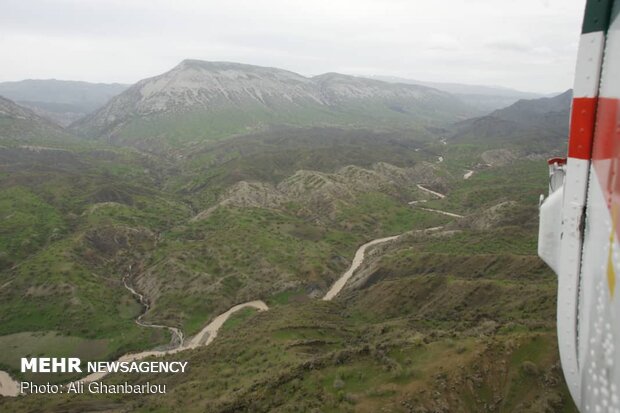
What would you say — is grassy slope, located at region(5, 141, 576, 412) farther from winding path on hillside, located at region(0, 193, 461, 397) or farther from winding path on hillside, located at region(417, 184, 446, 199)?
winding path on hillside, located at region(417, 184, 446, 199)

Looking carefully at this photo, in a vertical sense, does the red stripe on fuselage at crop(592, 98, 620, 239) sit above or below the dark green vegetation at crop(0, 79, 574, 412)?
above

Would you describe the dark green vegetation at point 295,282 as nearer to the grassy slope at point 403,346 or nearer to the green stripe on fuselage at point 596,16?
the grassy slope at point 403,346

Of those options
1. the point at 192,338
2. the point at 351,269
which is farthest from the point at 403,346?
the point at 351,269

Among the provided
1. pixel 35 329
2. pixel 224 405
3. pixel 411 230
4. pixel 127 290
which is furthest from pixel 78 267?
pixel 411 230

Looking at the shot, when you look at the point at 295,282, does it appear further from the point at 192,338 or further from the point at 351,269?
the point at 192,338

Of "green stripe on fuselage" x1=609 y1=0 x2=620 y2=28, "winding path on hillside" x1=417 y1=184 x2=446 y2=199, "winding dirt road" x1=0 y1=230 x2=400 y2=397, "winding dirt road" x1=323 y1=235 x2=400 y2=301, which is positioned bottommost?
"winding dirt road" x1=0 y1=230 x2=400 y2=397

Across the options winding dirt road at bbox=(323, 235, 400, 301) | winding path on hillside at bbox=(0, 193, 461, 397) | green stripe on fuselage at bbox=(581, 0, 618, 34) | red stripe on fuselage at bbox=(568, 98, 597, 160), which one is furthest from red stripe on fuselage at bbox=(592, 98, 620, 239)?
winding dirt road at bbox=(323, 235, 400, 301)

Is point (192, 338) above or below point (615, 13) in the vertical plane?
below
